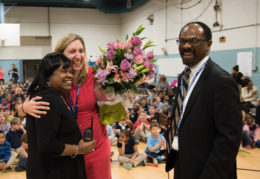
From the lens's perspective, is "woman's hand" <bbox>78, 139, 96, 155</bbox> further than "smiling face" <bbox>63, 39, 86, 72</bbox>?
No

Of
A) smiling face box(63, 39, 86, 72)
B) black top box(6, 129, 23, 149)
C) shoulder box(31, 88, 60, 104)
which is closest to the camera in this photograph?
shoulder box(31, 88, 60, 104)

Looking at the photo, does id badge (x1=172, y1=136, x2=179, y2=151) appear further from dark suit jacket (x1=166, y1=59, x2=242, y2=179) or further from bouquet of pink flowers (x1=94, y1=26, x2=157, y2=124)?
bouquet of pink flowers (x1=94, y1=26, x2=157, y2=124)

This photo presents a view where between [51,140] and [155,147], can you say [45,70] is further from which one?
[155,147]

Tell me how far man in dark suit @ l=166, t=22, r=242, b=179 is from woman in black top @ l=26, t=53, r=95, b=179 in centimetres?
63

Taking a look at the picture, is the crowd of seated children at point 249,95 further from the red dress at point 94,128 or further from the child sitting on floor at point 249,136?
the red dress at point 94,128

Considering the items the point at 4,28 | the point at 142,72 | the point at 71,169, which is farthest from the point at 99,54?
the point at 4,28

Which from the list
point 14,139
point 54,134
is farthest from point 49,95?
point 14,139

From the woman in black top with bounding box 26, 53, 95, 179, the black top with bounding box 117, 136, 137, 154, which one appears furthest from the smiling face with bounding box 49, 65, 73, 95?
the black top with bounding box 117, 136, 137, 154

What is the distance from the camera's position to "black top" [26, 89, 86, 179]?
1.45 m

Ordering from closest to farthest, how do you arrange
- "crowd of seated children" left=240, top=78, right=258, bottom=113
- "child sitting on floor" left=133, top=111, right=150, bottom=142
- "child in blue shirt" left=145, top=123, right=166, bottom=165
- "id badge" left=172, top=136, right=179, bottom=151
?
"id badge" left=172, top=136, right=179, bottom=151 < "child in blue shirt" left=145, top=123, right=166, bottom=165 < "child sitting on floor" left=133, top=111, right=150, bottom=142 < "crowd of seated children" left=240, top=78, right=258, bottom=113

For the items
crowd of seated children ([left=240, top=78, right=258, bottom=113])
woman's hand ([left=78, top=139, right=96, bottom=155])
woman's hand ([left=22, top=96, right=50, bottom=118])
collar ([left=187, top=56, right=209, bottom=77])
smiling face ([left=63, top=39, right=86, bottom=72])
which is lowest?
crowd of seated children ([left=240, top=78, right=258, bottom=113])

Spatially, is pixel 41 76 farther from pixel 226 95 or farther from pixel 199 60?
pixel 226 95

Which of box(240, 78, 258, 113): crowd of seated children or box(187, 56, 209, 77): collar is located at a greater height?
box(187, 56, 209, 77): collar

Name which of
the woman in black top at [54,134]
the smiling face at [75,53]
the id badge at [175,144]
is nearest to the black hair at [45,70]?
the woman in black top at [54,134]
